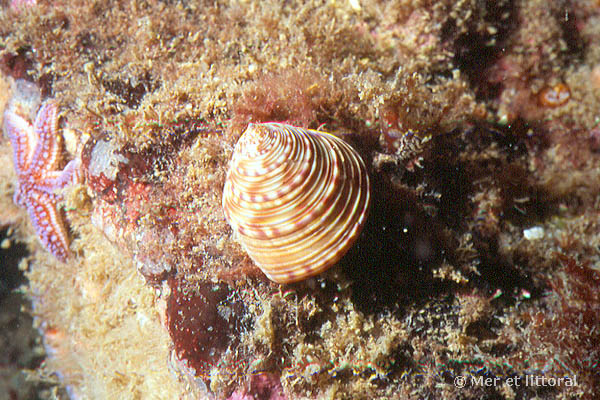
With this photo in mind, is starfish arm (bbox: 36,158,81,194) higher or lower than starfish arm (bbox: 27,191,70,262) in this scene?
higher

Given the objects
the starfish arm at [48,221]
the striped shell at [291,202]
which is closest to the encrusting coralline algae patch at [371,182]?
the starfish arm at [48,221]

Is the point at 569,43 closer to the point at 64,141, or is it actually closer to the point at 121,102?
the point at 121,102

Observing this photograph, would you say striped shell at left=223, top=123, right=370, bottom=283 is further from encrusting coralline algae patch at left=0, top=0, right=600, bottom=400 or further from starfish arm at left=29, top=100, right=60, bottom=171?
starfish arm at left=29, top=100, right=60, bottom=171

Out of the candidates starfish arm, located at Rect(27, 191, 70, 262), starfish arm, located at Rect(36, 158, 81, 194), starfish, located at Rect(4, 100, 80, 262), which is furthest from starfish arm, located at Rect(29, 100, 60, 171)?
starfish arm, located at Rect(27, 191, 70, 262)

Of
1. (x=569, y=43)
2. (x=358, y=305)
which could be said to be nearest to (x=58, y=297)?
(x=358, y=305)

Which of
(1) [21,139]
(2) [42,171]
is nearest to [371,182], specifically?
(2) [42,171]

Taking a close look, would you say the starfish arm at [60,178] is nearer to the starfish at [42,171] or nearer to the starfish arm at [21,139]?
the starfish at [42,171]

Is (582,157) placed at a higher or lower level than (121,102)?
lower
